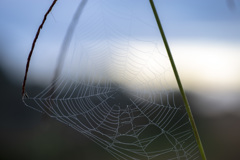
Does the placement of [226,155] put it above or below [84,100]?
below

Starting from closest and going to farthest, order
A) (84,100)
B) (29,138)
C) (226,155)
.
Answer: (84,100)
(226,155)
(29,138)

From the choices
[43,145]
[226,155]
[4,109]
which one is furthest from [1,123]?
[226,155]

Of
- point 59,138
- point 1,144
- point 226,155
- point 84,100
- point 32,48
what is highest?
point 32,48

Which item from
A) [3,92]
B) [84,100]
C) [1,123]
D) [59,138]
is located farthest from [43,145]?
[84,100]

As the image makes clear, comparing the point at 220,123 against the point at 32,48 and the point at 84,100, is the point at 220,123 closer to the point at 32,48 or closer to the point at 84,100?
the point at 84,100

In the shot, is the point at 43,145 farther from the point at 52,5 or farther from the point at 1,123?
the point at 52,5

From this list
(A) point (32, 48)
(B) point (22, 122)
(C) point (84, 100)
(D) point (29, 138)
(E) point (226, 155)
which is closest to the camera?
(A) point (32, 48)

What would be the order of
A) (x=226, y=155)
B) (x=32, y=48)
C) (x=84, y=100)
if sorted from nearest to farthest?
(x=32, y=48) < (x=84, y=100) < (x=226, y=155)

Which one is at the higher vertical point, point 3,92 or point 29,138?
point 3,92

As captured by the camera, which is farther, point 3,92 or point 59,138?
point 3,92
